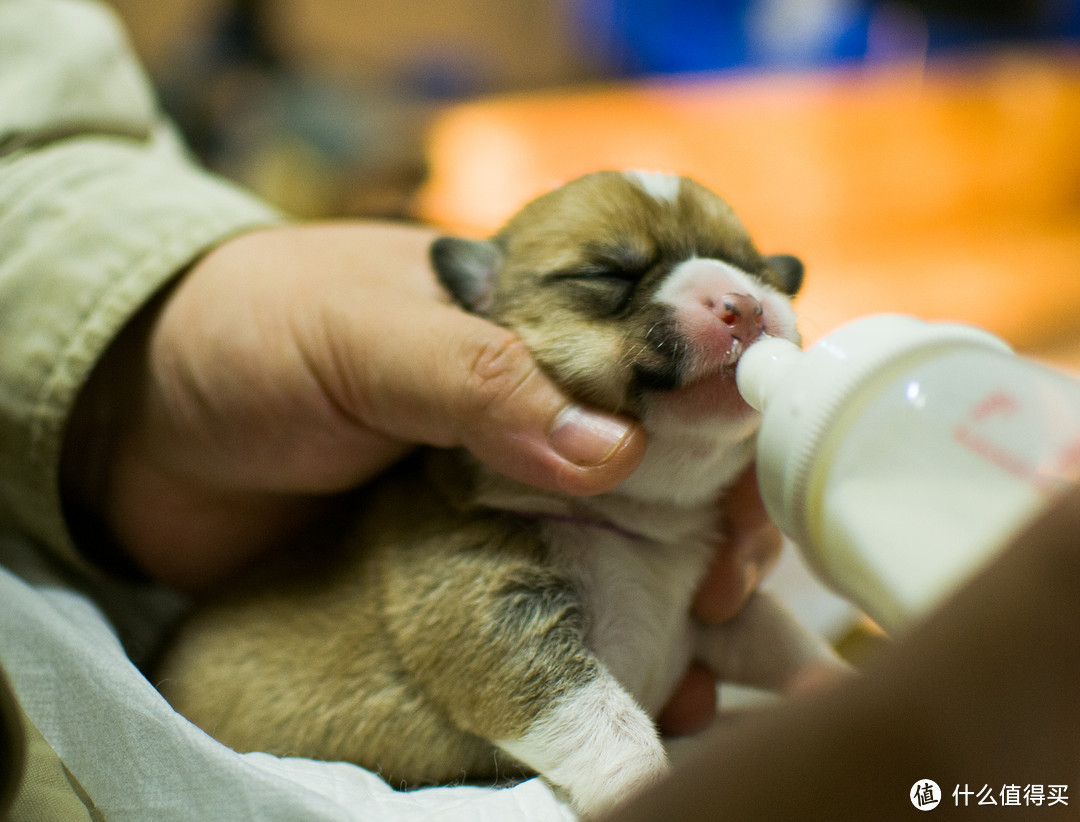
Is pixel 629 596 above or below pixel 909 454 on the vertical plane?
below

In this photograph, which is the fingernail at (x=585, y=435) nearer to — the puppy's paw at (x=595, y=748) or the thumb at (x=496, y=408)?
the thumb at (x=496, y=408)

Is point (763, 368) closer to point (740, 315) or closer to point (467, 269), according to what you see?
point (740, 315)

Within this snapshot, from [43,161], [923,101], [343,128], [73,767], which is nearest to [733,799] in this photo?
[73,767]

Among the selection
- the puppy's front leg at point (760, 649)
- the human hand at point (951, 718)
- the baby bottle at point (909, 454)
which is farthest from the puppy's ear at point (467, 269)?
the human hand at point (951, 718)

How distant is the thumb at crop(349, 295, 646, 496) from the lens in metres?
1.06

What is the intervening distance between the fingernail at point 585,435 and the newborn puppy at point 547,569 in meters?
0.04

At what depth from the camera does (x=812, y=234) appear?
15.7 feet

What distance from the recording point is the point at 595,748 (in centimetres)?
102

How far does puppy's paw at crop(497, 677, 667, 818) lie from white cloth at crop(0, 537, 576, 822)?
0.04 m

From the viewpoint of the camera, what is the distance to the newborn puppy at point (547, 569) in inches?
41.7

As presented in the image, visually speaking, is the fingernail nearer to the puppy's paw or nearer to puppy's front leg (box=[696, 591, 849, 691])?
the puppy's paw

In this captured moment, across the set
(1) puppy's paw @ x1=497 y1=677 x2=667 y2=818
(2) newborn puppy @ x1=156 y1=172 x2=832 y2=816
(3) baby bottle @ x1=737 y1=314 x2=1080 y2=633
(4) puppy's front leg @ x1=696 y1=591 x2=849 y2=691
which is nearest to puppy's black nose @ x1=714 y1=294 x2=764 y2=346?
(2) newborn puppy @ x1=156 y1=172 x2=832 y2=816

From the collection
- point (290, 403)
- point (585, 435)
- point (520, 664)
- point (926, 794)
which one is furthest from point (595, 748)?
point (290, 403)

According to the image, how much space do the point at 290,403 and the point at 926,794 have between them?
3.43ft
